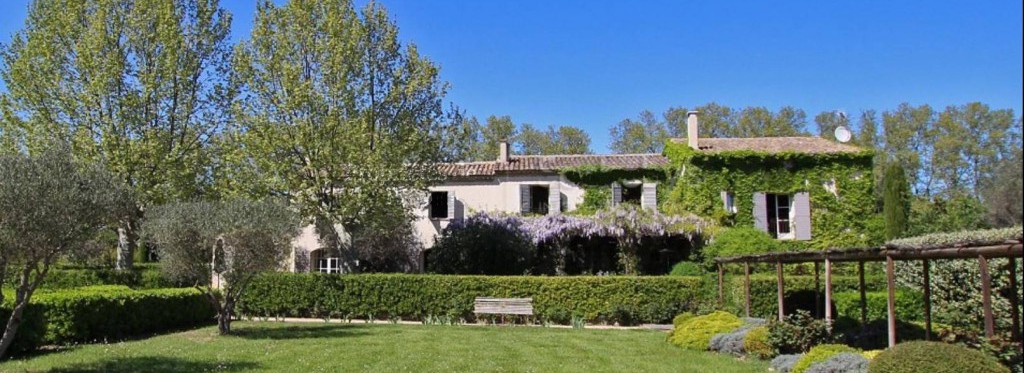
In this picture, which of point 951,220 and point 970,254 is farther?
point 951,220

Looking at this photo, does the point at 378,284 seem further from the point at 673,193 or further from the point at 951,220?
the point at 951,220

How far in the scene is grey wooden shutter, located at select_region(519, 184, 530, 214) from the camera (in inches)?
1059

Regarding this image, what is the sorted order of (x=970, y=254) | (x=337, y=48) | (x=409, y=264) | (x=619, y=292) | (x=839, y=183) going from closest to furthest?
(x=970, y=254) < (x=619, y=292) < (x=337, y=48) < (x=839, y=183) < (x=409, y=264)

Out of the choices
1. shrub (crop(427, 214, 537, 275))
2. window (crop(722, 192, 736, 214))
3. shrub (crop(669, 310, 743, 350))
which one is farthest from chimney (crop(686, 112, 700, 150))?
shrub (crop(669, 310, 743, 350))

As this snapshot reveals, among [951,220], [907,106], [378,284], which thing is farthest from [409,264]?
[907,106]

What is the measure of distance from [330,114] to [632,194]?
11807mm

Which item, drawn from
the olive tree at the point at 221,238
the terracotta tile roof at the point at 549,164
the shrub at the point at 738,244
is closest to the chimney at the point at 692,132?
the terracotta tile roof at the point at 549,164

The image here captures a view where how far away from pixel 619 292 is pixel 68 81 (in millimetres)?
18163

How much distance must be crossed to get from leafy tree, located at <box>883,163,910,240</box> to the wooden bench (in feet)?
45.6

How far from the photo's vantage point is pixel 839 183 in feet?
79.8

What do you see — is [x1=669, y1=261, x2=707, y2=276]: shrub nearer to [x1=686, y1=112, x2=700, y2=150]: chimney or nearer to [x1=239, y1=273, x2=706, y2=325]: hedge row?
[x1=239, y1=273, x2=706, y2=325]: hedge row

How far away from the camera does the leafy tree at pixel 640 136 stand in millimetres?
46219

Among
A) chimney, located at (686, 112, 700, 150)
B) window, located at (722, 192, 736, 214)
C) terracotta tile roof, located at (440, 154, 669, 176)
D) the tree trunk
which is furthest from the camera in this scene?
terracotta tile roof, located at (440, 154, 669, 176)

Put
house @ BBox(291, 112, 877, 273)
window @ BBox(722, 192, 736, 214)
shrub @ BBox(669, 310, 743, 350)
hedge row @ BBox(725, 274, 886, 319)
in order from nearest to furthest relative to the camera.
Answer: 1. shrub @ BBox(669, 310, 743, 350)
2. hedge row @ BBox(725, 274, 886, 319)
3. house @ BBox(291, 112, 877, 273)
4. window @ BBox(722, 192, 736, 214)
